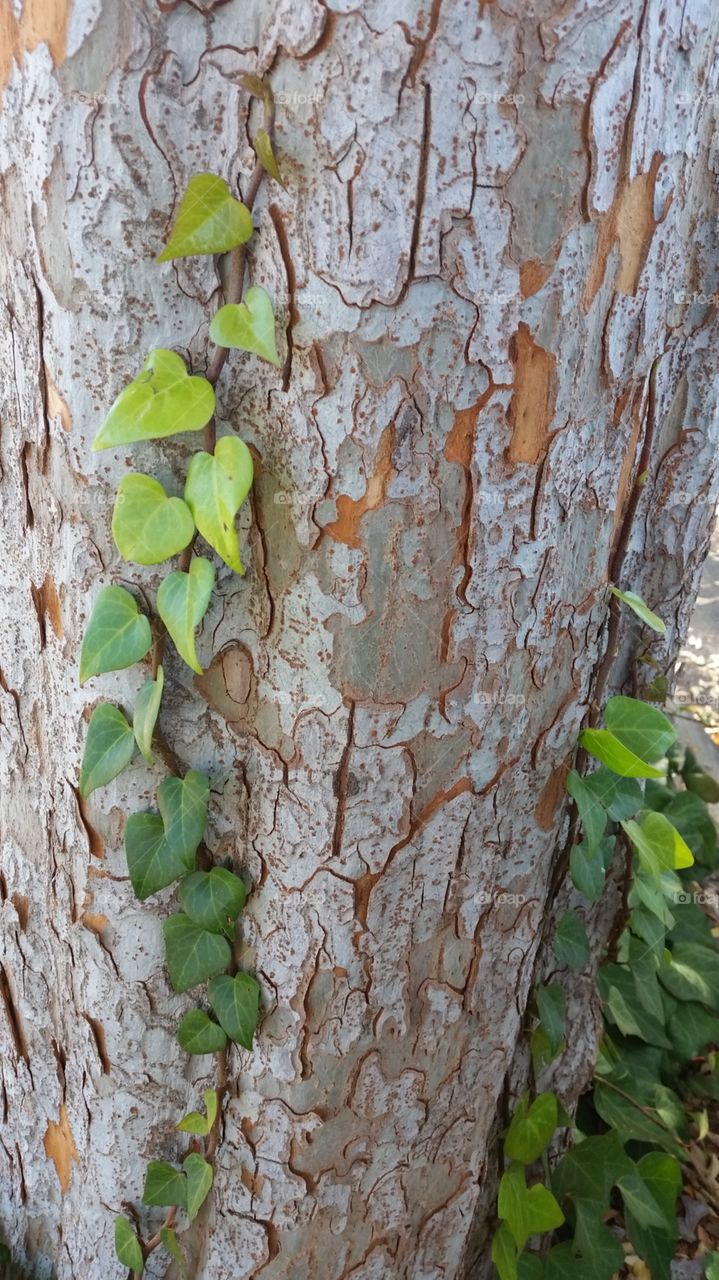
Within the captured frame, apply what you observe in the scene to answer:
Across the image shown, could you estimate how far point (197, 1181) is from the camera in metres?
1.17

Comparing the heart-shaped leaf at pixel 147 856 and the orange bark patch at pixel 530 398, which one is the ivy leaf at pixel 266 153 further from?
the heart-shaped leaf at pixel 147 856


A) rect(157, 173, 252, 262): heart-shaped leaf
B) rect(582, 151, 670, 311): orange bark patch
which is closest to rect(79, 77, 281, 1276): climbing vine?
rect(157, 173, 252, 262): heart-shaped leaf

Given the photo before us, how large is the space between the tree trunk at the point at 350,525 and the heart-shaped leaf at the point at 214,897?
2 centimetres

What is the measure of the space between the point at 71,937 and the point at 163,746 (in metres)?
0.29

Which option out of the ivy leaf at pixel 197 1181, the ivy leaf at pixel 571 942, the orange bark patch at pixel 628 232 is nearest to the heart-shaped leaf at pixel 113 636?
the orange bark patch at pixel 628 232

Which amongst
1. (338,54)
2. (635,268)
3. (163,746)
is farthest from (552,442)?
(163,746)

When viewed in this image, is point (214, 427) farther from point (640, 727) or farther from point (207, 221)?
point (640, 727)

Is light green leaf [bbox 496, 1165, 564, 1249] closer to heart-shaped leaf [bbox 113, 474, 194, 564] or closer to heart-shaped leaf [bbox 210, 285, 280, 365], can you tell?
heart-shaped leaf [bbox 113, 474, 194, 564]

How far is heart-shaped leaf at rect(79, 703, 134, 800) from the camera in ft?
3.19

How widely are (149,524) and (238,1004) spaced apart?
20.6 inches

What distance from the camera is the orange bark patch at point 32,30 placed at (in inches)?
30.9

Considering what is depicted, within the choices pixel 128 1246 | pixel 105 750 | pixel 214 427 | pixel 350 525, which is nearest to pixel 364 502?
pixel 350 525

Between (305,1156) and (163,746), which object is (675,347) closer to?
(163,746)

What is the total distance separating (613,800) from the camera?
1190 mm
